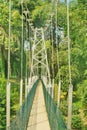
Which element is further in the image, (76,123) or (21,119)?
(76,123)

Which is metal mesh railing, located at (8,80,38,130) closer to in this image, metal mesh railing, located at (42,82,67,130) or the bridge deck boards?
the bridge deck boards

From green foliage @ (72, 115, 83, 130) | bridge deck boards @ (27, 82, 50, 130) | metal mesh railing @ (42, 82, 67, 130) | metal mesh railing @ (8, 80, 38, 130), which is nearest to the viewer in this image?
metal mesh railing @ (8, 80, 38, 130)

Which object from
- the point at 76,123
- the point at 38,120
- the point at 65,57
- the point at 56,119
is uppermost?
the point at 56,119

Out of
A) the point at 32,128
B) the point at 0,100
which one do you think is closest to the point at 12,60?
the point at 0,100

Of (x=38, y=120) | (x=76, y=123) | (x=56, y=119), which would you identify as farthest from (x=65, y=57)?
(x=56, y=119)

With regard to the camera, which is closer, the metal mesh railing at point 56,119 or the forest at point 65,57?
the metal mesh railing at point 56,119

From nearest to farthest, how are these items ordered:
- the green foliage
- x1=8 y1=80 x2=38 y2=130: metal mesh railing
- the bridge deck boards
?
x1=8 y1=80 x2=38 y2=130: metal mesh railing
the bridge deck boards
the green foliage

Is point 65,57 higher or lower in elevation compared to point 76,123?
higher

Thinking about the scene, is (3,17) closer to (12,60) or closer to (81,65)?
(12,60)

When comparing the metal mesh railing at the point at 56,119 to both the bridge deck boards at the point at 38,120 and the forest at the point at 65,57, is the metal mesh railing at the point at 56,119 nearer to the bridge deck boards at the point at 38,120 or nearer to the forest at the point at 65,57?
the bridge deck boards at the point at 38,120

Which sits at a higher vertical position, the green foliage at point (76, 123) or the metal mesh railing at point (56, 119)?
the metal mesh railing at point (56, 119)

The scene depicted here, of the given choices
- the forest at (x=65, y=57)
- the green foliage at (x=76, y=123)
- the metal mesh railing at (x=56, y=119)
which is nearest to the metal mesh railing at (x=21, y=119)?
the metal mesh railing at (x=56, y=119)

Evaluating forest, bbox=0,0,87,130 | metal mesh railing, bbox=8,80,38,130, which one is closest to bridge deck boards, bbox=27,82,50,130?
metal mesh railing, bbox=8,80,38,130

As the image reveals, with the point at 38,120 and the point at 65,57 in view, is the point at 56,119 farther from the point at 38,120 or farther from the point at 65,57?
the point at 65,57
